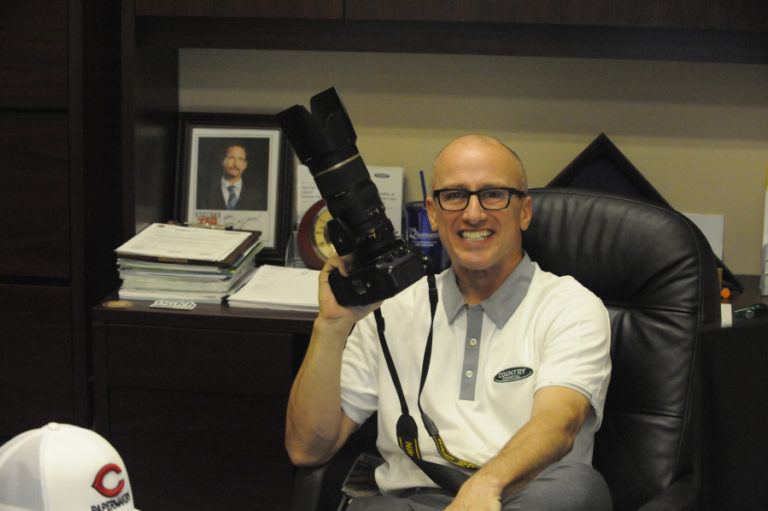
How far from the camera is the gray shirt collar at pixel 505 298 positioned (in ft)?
5.64

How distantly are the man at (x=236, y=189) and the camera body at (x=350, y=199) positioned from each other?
1102mm

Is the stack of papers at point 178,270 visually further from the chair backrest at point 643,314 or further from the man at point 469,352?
the chair backrest at point 643,314

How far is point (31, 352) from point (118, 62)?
838mm

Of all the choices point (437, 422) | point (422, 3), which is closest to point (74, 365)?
point (437, 422)

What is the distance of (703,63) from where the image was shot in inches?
97.2

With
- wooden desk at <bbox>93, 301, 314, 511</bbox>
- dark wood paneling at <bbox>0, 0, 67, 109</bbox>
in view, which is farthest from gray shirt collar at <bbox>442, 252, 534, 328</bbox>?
dark wood paneling at <bbox>0, 0, 67, 109</bbox>

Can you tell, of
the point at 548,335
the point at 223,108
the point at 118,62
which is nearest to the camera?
the point at 548,335

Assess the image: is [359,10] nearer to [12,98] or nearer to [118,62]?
[118,62]

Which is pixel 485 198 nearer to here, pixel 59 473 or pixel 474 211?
pixel 474 211

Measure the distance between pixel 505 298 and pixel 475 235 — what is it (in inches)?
5.5

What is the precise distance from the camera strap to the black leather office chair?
5.4 inches

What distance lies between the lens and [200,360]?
2143 mm

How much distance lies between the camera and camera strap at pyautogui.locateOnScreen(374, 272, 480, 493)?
1.63 metres

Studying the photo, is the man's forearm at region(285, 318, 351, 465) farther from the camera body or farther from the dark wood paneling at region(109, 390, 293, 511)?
the dark wood paneling at region(109, 390, 293, 511)
